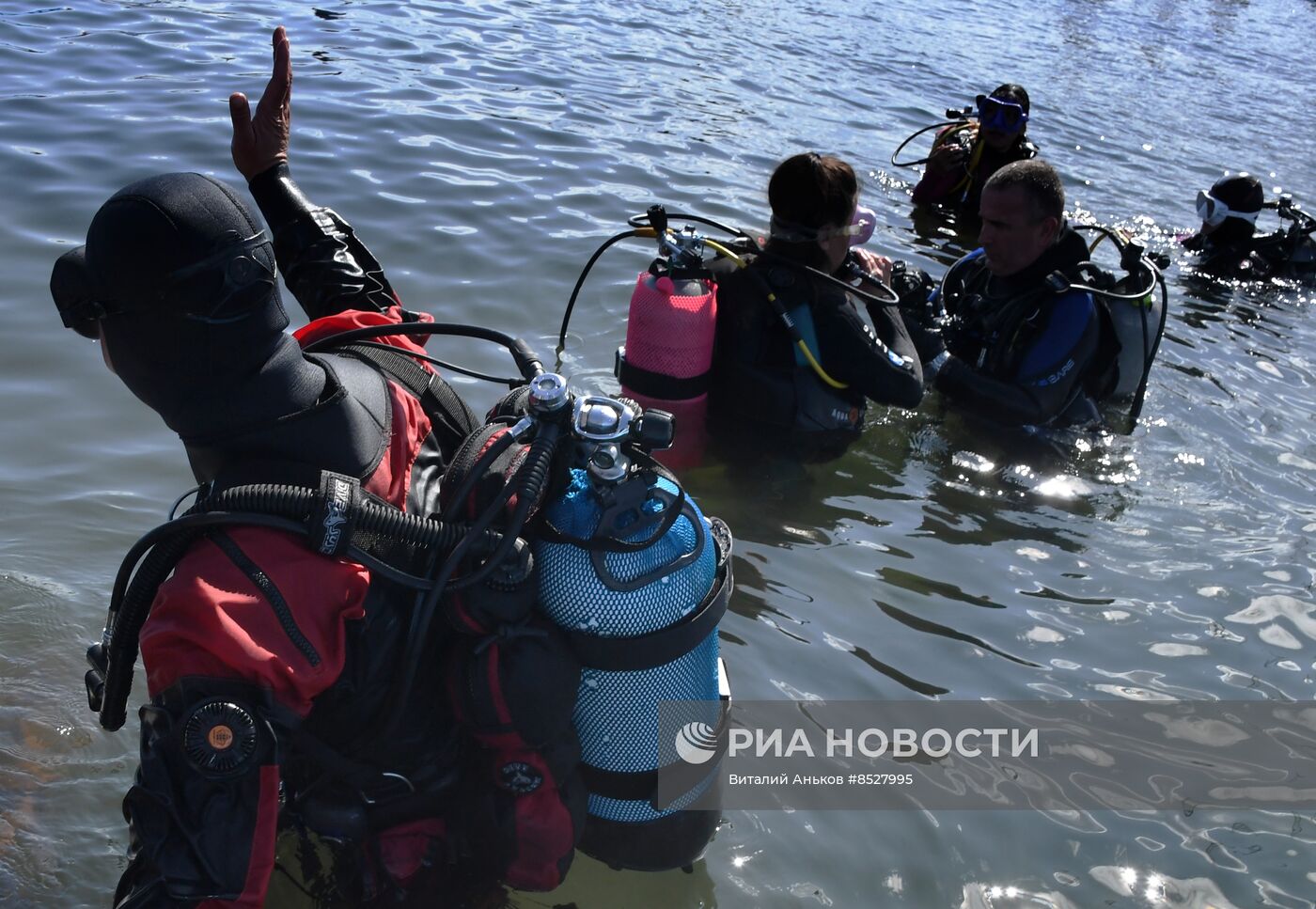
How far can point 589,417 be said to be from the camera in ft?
6.95

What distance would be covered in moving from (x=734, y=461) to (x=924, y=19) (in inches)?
545

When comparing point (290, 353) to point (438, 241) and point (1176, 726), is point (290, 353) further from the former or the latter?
point (438, 241)

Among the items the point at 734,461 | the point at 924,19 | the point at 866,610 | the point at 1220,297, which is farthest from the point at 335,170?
the point at 924,19

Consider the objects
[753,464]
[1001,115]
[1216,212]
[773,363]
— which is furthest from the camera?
[1216,212]

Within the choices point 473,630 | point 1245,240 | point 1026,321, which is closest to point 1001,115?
point 1245,240

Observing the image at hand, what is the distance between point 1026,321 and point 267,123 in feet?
11.7

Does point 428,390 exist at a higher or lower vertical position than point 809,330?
higher

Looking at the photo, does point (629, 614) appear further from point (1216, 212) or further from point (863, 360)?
point (1216, 212)

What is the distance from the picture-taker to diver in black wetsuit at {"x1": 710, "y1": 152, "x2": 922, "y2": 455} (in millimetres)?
4078

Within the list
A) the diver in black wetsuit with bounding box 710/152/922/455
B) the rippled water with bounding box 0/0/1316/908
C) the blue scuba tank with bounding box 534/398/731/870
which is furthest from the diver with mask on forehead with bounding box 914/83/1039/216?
the blue scuba tank with bounding box 534/398/731/870

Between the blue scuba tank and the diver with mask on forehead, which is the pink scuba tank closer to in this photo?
the blue scuba tank

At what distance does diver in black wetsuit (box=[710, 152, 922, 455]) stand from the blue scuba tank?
2.01 metres

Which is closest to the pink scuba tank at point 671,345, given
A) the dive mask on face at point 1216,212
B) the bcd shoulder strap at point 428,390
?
the bcd shoulder strap at point 428,390

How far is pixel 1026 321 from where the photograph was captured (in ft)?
16.4
